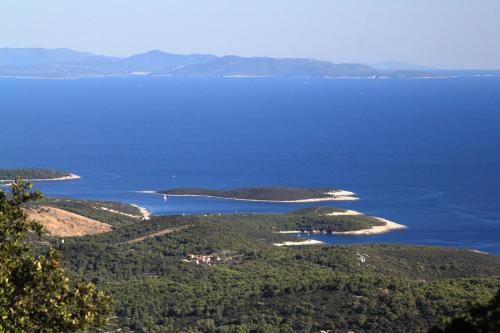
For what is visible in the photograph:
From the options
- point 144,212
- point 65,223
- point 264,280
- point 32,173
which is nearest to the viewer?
point 264,280

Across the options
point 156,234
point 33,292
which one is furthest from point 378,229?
point 33,292

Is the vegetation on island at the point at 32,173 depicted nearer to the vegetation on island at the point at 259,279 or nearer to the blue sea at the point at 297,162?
the blue sea at the point at 297,162

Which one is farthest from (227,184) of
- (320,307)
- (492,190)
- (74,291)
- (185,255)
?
(74,291)

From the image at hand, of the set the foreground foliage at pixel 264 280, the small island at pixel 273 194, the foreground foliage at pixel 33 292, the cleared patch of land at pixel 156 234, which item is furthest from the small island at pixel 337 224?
the foreground foliage at pixel 33 292

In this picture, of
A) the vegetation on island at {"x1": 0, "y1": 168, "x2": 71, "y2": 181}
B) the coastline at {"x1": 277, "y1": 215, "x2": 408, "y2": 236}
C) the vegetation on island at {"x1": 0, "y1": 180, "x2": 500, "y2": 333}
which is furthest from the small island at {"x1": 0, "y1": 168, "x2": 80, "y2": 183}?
the vegetation on island at {"x1": 0, "y1": 180, "x2": 500, "y2": 333}

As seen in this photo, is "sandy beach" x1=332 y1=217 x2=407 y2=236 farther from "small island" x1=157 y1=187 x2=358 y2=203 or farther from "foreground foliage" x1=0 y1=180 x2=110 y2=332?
"foreground foliage" x1=0 y1=180 x2=110 y2=332

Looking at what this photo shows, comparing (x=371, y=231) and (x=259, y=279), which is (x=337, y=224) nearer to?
(x=371, y=231)
